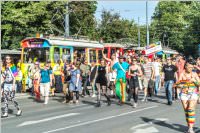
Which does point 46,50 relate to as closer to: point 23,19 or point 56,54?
point 56,54

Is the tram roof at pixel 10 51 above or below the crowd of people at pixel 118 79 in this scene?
above

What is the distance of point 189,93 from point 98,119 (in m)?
3.46

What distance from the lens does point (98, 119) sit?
13.3m

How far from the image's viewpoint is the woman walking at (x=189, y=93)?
1059 centimetres

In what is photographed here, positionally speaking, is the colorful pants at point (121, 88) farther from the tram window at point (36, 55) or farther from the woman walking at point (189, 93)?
the tram window at point (36, 55)

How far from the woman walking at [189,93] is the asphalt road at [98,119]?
1.91 ft

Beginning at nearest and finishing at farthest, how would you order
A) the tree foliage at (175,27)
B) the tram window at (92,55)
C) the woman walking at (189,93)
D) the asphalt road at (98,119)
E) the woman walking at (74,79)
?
the woman walking at (189,93) → the asphalt road at (98,119) → the woman walking at (74,79) → the tram window at (92,55) → the tree foliage at (175,27)

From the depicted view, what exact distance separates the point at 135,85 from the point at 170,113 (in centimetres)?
236

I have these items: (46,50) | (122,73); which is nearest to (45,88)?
(122,73)

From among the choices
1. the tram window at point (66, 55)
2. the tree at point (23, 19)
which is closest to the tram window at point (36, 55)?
the tram window at point (66, 55)

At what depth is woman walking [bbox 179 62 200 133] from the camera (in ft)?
34.8

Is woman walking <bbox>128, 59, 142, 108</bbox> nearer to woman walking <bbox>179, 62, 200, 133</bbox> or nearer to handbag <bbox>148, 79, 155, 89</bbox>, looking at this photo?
handbag <bbox>148, 79, 155, 89</bbox>

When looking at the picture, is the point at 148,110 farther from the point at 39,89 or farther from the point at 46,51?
the point at 46,51

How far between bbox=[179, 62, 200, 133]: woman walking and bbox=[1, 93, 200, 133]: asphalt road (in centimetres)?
58
